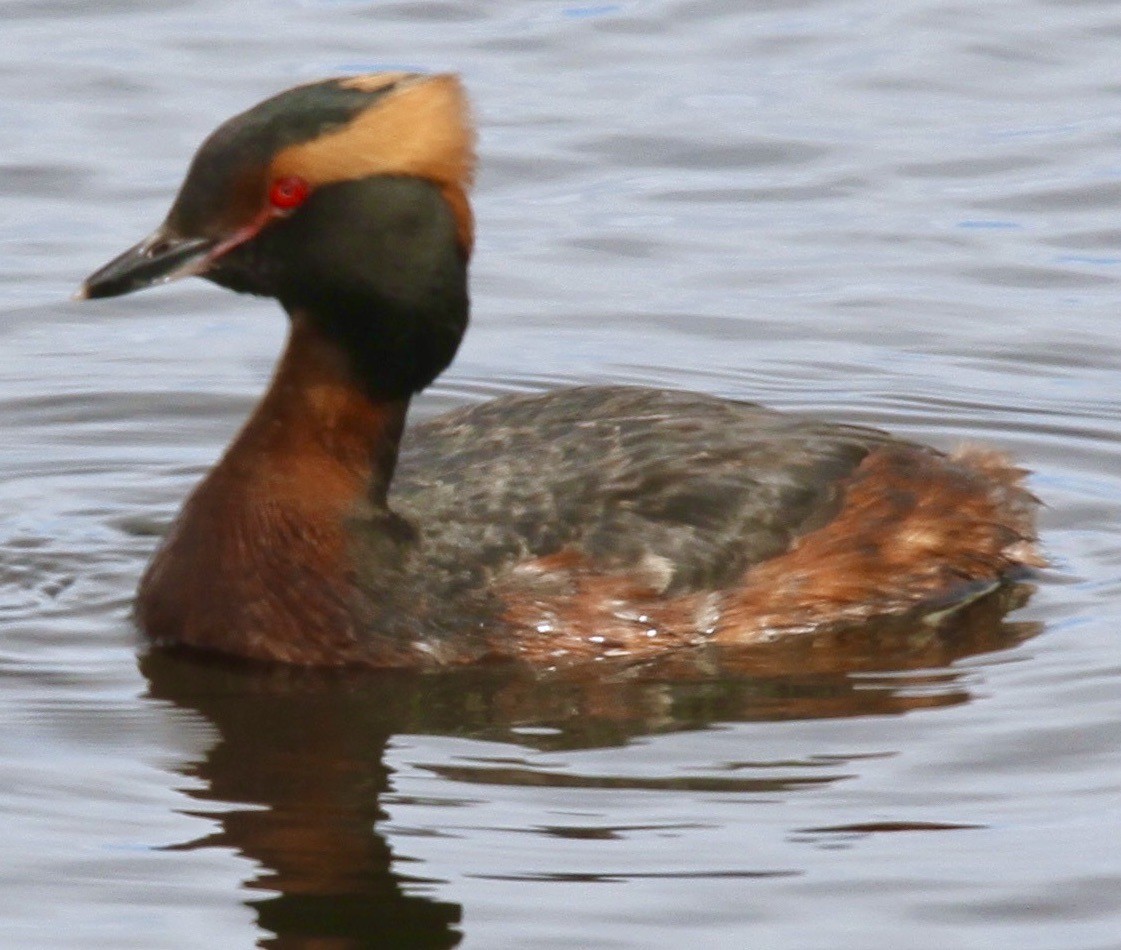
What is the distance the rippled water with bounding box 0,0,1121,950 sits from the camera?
798 cm

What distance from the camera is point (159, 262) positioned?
30.8 feet

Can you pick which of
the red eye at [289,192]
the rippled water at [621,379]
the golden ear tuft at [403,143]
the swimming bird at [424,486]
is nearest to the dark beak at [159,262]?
the swimming bird at [424,486]

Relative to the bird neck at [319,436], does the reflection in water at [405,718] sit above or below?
below

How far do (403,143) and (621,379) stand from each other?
3.72 metres

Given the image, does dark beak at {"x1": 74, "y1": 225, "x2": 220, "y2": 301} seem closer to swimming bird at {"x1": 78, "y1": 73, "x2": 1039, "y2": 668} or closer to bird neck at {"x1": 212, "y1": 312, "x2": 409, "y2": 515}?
swimming bird at {"x1": 78, "y1": 73, "x2": 1039, "y2": 668}

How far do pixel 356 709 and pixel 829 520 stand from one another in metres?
1.94

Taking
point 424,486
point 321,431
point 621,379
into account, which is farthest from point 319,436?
point 621,379

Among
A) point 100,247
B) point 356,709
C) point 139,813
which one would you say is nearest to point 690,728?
point 356,709

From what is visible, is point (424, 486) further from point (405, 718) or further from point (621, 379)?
point (621, 379)

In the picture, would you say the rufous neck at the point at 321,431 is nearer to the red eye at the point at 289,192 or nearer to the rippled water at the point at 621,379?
the red eye at the point at 289,192

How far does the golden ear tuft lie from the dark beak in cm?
36

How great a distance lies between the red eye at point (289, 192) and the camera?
9.32m

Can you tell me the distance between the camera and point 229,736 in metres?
9.12

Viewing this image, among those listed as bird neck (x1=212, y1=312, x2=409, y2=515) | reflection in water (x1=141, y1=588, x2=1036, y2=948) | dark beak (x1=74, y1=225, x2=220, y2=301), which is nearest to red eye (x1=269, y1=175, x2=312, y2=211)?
dark beak (x1=74, y1=225, x2=220, y2=301)
